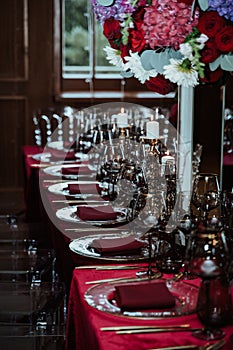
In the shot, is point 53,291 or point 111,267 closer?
point 111,267

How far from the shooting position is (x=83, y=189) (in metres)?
3.80

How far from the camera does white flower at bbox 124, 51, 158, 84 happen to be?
248 cm

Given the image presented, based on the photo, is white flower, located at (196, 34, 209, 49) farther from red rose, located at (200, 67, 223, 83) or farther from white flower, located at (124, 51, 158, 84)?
white flower, located at (124, 51, 158, 84)

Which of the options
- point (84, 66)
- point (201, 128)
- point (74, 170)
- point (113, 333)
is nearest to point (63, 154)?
point (74, 170)

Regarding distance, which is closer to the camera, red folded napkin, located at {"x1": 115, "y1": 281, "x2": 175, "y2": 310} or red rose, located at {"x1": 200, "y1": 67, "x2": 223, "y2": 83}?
red folded napkin, located at {"x1": 115, "y1": 281, "x2": 175, "y2": 310}

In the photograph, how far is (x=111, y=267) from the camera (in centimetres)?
248

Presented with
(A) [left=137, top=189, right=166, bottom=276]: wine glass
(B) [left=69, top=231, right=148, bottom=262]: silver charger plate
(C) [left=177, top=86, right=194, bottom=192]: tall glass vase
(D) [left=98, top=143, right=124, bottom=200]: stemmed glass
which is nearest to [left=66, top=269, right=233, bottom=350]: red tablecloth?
(B) [left=69, top=231, right=148, bottom=262]: silver charger plate

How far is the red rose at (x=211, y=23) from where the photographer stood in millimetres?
2189

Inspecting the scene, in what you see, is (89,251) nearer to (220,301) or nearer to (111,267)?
(111,267)

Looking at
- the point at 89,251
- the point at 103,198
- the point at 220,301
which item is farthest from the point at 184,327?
the point at 103,198

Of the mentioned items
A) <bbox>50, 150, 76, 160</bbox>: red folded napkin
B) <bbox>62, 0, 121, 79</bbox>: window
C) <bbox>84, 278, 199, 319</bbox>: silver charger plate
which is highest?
<bbox>62, 0, 121, 79</bbox>: window

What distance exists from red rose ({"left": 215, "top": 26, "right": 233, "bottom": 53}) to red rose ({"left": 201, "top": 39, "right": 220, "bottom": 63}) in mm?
15

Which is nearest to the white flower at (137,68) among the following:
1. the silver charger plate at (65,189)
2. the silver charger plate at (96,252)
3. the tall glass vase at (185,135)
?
the silver charger plate at (96,252)

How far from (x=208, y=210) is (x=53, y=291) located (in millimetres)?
942
